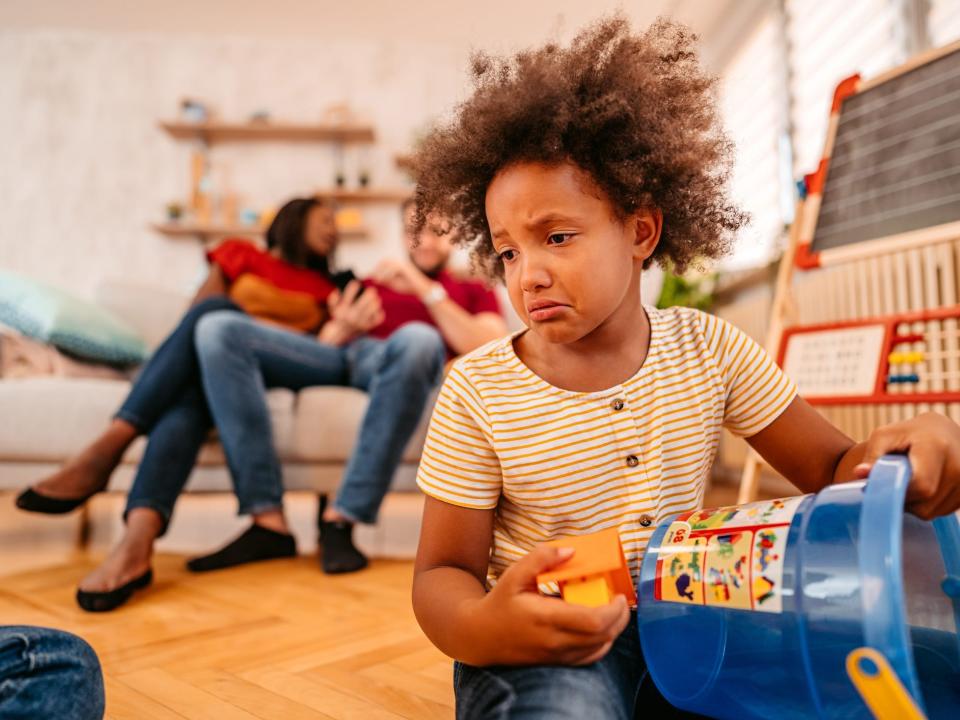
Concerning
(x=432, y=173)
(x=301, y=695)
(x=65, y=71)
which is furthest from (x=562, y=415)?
(x=65, y=71)

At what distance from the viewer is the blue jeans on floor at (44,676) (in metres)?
0.54

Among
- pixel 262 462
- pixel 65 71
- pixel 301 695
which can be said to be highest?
pixel 65 71

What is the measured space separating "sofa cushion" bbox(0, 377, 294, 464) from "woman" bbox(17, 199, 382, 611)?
0.17 m

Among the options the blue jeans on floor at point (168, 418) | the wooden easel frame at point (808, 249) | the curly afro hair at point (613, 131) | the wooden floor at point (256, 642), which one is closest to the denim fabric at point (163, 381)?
the blue jeans on floor at point (168, 418)

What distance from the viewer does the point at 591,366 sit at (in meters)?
0.69

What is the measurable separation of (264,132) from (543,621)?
3.82 m

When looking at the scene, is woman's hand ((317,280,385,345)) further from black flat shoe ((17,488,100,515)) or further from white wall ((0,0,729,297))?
white wall ((0,0,729,297))

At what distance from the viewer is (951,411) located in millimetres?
1576

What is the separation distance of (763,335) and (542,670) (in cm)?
219

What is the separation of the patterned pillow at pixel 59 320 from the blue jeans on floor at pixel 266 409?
53 centimetres

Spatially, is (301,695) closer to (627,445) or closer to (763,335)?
(627,445)

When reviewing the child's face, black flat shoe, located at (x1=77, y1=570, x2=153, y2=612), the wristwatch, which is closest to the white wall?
the wristwatch

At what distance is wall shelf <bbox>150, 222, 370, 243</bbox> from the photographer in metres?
3.71

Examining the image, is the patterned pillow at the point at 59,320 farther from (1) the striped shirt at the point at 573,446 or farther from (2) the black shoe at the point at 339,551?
(1) the striped shirt at the point at 573,446
